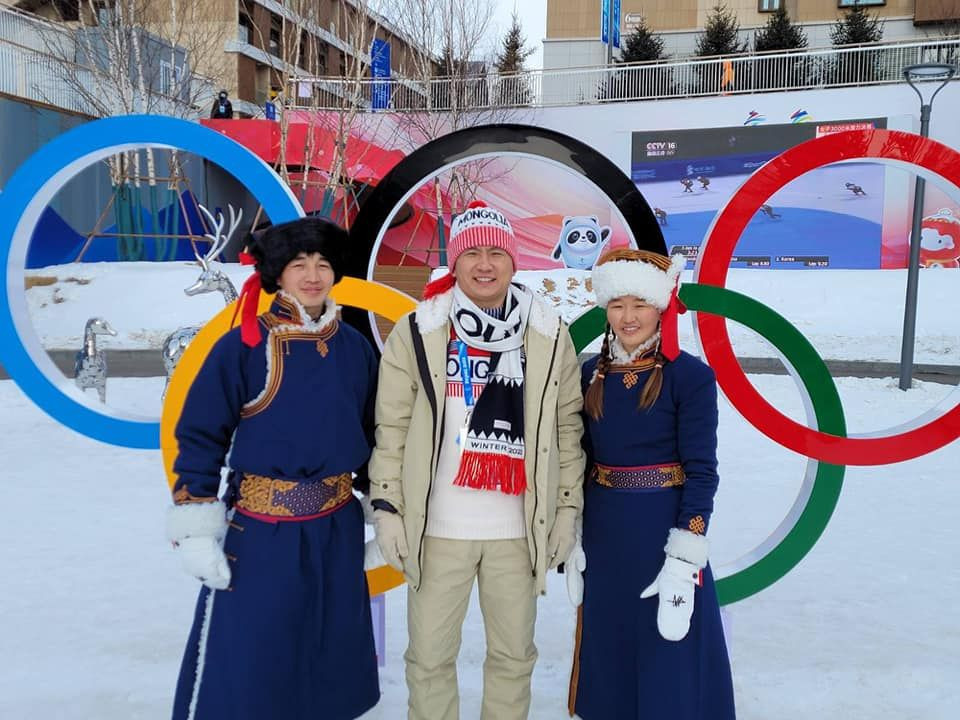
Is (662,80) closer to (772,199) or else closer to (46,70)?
(772,199)

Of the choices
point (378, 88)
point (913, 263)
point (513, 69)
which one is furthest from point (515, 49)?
point (913, 263)

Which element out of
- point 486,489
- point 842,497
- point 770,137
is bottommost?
point 842,497

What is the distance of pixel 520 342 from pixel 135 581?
269cm

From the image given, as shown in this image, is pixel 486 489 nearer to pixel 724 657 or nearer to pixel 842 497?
pixel 724 657

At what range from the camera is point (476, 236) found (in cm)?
238

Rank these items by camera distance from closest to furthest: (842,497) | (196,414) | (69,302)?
(196,414)
(842,497)
(69,302)

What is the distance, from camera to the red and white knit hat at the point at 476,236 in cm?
238

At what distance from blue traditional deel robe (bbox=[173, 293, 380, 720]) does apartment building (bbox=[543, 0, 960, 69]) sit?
23731mm

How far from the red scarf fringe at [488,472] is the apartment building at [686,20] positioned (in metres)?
23.7

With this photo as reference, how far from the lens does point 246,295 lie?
91.4 inches

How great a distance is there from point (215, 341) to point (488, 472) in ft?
4.14

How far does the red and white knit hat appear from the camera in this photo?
238cm

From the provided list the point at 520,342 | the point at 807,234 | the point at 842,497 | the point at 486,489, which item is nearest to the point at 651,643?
the point at 486,489

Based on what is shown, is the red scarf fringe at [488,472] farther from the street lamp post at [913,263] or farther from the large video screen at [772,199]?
the large video screen at [772,199]
